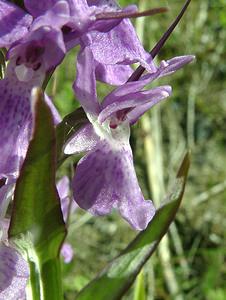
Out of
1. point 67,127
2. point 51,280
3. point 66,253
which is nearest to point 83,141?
point 67,127

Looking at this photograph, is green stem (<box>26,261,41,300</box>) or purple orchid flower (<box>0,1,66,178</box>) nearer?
purple orchid flower (<box>0,1,66,178</box>)

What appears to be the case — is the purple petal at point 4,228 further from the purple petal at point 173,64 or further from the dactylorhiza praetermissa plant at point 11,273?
the purple petal at point 173,64

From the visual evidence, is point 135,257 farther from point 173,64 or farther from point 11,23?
point 11,23

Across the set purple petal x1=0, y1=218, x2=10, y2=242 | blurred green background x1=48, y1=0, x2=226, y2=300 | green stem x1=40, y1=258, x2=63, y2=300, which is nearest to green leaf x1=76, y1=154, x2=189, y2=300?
green stem x1=40, y1=258, x2=63, y2=300

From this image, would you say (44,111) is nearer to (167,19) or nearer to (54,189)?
(54,189)

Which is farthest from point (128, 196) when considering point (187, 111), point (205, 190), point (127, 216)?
point (187, 111)

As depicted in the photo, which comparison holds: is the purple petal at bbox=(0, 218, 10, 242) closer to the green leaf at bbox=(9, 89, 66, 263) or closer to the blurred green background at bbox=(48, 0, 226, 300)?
the green leaf at bbox=(9, 89, 66, 263)

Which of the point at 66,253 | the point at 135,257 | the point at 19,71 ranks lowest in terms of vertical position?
the point at 66,253
